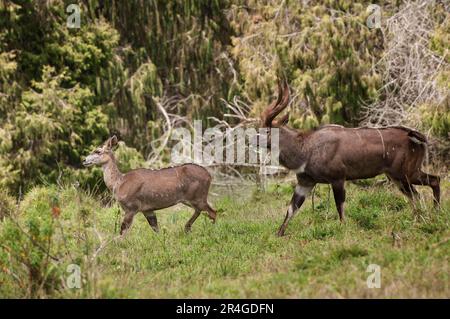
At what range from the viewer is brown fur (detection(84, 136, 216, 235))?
38.2 feet

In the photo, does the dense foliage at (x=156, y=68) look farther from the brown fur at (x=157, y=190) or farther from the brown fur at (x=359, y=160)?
the brown fur at (x=157, y=190)

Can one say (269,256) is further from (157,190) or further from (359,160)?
(157,190)

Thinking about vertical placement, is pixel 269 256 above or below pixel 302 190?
below

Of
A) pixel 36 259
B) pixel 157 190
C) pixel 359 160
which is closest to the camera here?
pixel 36 259

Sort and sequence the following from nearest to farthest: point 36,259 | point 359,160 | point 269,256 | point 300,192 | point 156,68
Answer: point 36,259
point 269,256
point 359,160
point 300,192
point 156,68

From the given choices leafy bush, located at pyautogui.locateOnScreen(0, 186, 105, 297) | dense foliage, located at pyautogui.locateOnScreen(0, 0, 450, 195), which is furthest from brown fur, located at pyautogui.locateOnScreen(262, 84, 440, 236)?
leafy bush, located at pyautogui.locateOnScreen(0, 186, 105, 297)

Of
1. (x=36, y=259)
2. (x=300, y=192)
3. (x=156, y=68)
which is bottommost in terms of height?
(x=156, y=68)

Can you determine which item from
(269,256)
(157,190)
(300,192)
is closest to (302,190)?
(300,192)

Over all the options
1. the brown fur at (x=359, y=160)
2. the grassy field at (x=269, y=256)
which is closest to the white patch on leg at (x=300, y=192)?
the brown fur at (x=359, y=160)

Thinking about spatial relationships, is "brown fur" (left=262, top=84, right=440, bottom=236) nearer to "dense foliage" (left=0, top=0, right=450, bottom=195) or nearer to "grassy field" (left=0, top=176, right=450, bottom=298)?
"grassy field" (left=0, top=176, right=450, bottom=298)

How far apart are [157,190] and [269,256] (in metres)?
2.75

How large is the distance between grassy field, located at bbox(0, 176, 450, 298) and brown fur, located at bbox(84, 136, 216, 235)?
30cm

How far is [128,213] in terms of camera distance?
11578 millimetres

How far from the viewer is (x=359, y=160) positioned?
1076cm
